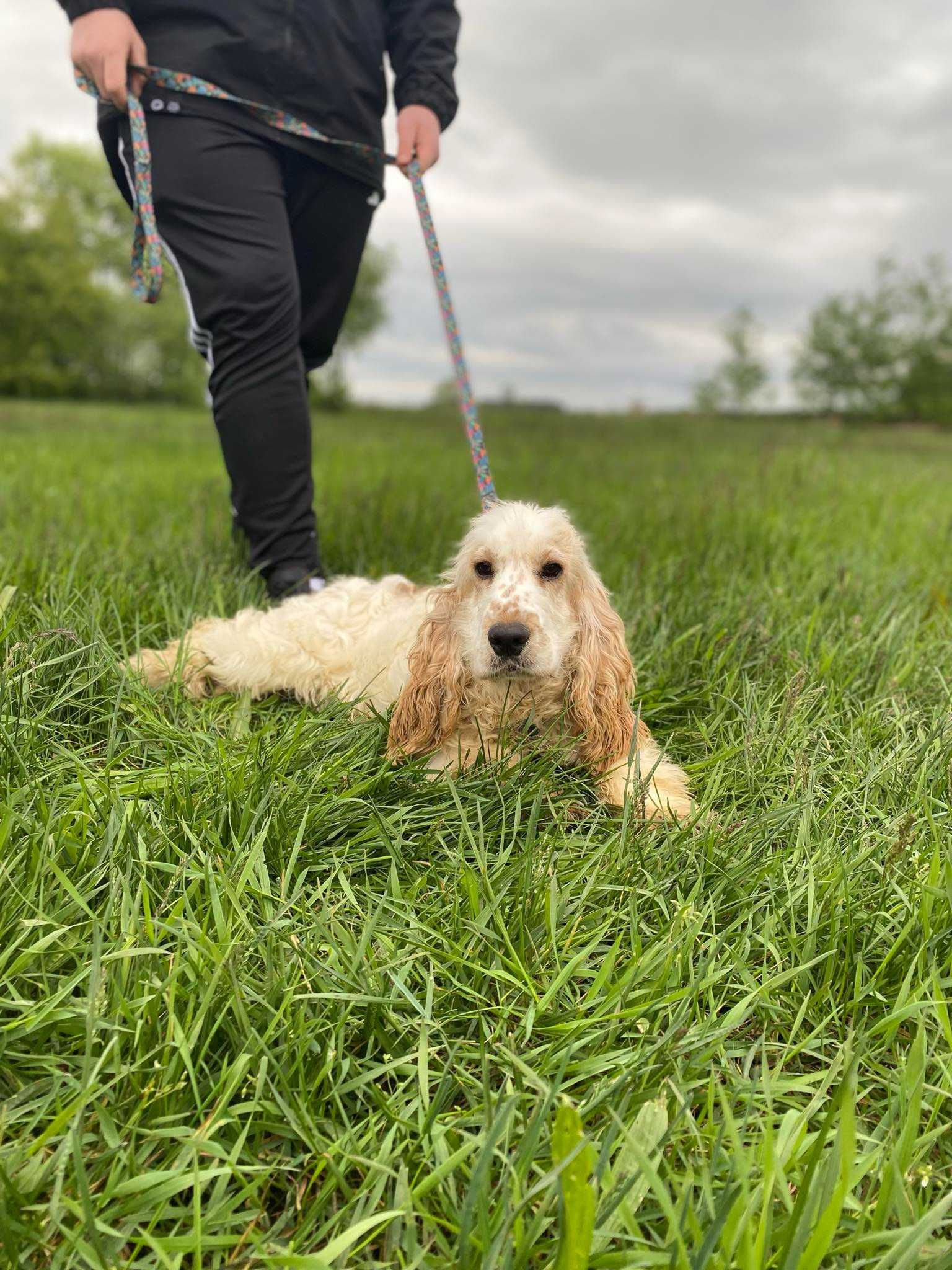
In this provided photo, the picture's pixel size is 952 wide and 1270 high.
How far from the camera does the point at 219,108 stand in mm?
3205

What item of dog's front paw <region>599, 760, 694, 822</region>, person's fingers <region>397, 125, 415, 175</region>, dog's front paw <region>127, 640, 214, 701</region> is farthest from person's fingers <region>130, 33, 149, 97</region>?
dog's front paw <region>599, 760, 694, 822</region>

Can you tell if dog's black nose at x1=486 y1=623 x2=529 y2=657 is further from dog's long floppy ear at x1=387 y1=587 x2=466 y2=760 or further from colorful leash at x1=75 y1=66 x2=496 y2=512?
colorful leash at x1=75 y1=66 x2=496 y2=512

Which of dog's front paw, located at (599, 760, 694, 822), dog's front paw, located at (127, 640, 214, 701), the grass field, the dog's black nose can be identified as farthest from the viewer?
dog's front paw, located at (127, 640, 214, 701)

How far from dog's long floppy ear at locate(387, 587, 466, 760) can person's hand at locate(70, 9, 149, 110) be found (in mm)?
2241

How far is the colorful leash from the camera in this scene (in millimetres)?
3064

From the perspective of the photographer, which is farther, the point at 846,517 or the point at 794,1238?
the point at 846,517

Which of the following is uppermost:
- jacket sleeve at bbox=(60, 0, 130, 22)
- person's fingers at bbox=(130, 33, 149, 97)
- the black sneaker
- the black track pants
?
jacket sleeve at bbox=(60, 0, 130, 22)

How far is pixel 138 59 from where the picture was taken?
3057 mm

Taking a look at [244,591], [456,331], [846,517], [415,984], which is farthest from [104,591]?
[846,517]

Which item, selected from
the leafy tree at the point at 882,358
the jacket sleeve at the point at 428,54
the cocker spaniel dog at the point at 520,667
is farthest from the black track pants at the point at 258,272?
the leafy tree at the point at 882,358

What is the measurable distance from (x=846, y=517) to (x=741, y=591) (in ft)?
7.80

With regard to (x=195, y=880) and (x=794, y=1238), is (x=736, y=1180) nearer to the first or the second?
(x=794, y=1238)

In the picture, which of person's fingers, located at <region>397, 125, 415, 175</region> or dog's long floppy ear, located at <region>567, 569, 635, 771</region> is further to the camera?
person's fingers, located at <region>397, 125, 415, 175</region>

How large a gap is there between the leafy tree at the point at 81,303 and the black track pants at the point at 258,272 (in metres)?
37.6
